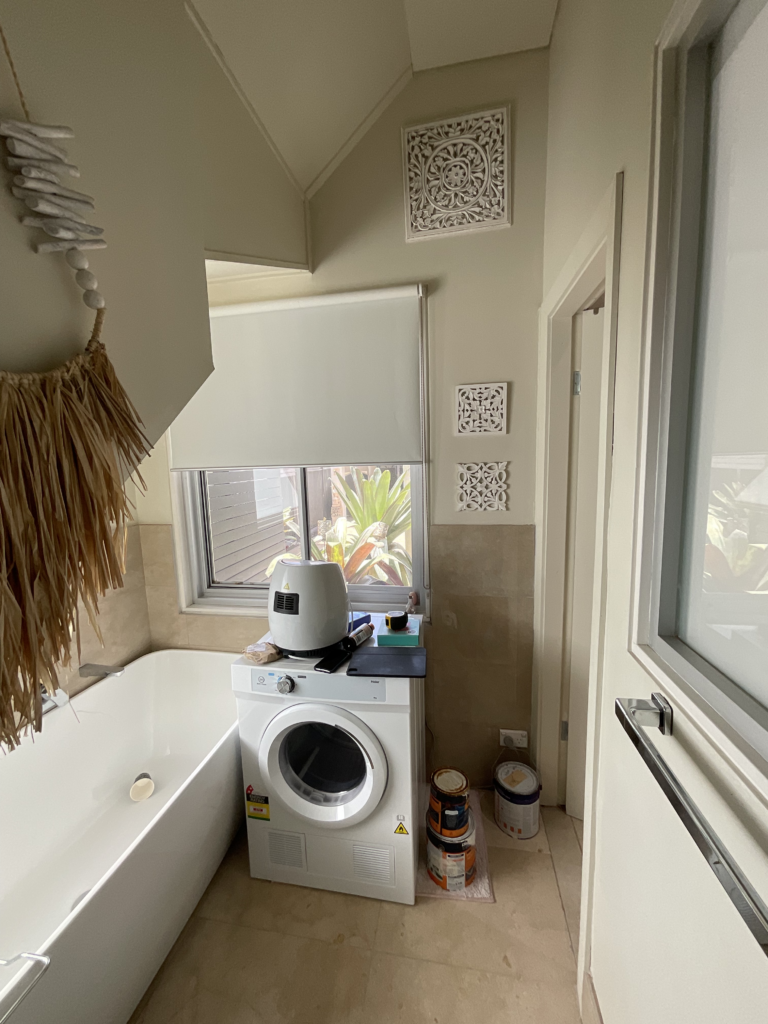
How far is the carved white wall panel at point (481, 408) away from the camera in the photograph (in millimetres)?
1837

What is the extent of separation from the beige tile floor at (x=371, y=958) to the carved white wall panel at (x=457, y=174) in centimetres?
244

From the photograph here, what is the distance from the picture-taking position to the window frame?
2.12 ft

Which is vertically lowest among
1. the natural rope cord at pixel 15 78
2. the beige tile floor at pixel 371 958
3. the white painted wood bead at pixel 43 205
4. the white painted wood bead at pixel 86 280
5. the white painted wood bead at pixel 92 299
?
the beige tile floor at pixel 371 958

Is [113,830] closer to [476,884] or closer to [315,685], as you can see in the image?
[315,685]

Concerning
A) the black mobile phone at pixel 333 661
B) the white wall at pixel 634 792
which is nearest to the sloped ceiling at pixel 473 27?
the white wall at pixel 634 792

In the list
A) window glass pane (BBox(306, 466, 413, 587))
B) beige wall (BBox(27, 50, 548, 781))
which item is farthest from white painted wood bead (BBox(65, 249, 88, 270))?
window glass pane (BBox(306, 466, 413, 587))

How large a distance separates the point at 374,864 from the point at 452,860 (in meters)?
0.27

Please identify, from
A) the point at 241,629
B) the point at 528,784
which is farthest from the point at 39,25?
the point at 528,784

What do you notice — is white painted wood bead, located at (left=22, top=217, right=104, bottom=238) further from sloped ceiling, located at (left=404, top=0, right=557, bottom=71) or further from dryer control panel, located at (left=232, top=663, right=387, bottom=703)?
sloped ceiling, located at (left=404, top=0, right=557, bottom=71)

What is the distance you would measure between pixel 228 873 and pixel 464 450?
1839 millimetres

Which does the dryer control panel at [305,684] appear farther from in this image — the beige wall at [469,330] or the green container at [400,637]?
the beige wall at [469,330]

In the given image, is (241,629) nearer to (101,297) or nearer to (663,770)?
(101,297)

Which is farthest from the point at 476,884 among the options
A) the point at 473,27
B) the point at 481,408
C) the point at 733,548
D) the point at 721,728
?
the point at 473,27

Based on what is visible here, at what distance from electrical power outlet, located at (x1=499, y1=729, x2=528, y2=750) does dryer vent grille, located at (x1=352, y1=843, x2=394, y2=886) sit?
69 centimetres
